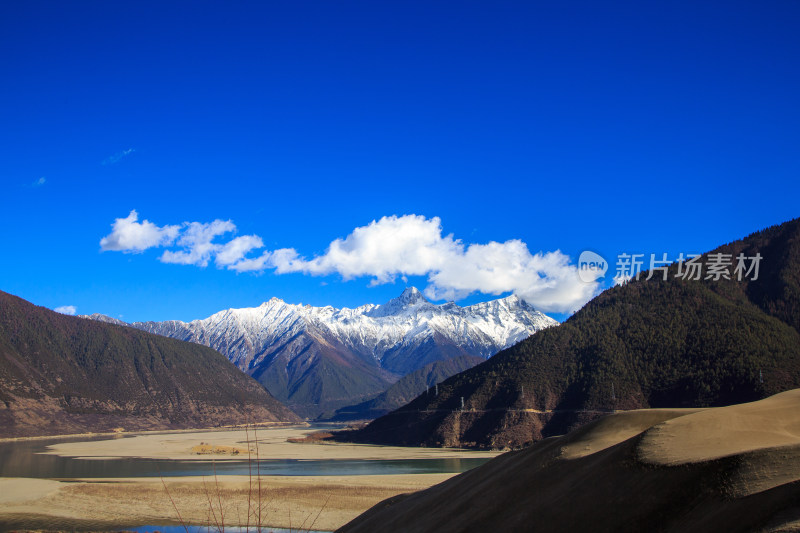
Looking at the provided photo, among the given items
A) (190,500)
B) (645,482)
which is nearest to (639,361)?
(190,500)

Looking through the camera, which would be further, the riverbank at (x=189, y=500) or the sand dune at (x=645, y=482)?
the riverbank at (x=189, y=500)

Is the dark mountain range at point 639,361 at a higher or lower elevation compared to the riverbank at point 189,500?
higher

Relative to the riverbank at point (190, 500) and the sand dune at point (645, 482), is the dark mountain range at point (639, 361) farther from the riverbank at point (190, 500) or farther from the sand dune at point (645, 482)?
the sand dune at point (645, 482)

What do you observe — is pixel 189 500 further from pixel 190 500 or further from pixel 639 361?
pixel 639 361

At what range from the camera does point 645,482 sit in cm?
1467

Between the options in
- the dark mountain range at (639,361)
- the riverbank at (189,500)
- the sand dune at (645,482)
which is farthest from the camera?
the dark mountain range at (639,361)

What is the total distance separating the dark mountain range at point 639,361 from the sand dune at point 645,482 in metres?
95.4

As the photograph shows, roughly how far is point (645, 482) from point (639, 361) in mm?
120735

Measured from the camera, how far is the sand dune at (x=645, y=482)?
12000mm

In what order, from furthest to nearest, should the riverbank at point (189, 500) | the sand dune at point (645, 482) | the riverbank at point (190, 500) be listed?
1. the riverbank at point (189, 500)
2. the riverbank at point (190, 500)
3. the sand dune at point (645, 482)

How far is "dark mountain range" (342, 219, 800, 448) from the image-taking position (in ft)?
A: 368

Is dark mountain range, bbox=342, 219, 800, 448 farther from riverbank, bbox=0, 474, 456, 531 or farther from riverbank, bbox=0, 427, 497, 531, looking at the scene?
riverbank, bbox=0, 474, 456, 531

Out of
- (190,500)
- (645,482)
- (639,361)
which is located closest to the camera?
(645,482)

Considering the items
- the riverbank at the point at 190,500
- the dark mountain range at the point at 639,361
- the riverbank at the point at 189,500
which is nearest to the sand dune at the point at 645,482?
the riverbank at the point at 190,500
